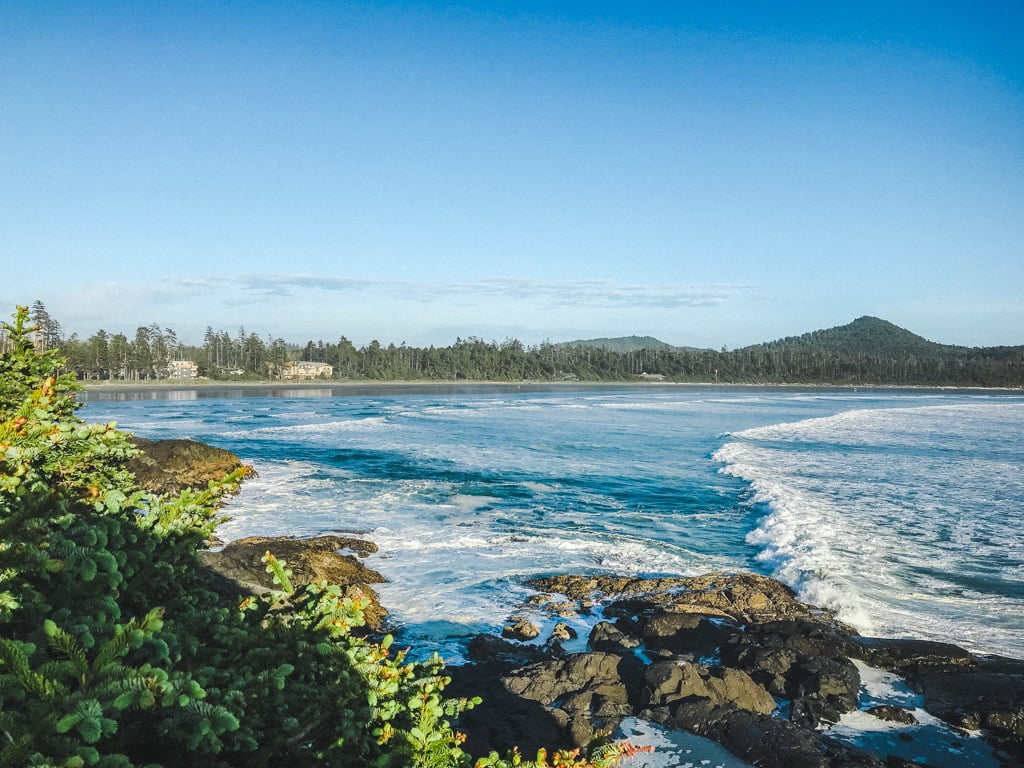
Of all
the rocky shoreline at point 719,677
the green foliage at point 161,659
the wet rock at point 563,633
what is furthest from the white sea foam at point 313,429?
the green foliage at point 161,659

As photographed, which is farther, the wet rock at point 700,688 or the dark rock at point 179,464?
the dark rock at point 179,464

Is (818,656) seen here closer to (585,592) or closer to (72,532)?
(585,592)

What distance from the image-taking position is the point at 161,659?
3.18 metres

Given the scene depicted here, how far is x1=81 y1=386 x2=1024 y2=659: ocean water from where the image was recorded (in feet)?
46.3

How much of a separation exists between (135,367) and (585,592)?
142496 mm

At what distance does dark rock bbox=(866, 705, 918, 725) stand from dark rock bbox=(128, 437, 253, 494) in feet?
75.5

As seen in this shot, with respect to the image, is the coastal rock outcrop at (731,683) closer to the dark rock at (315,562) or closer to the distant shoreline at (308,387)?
the dark rock at (315,562)

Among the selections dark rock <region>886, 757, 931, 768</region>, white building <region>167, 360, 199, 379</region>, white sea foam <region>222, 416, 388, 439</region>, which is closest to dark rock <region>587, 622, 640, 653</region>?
dark rock <region>886, 757, 931, 768</region>

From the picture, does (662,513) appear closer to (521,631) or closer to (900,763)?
(521,631)

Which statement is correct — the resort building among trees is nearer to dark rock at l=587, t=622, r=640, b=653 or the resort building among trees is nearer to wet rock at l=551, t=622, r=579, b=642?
wet rock at l=551, t=622, r=579, b=642

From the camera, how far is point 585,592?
14.4m

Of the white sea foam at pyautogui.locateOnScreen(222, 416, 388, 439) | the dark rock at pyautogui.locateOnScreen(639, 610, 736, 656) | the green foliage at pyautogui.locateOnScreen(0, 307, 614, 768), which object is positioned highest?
the green foliage at pyautogui.locateOnScreen(0, 307, 614, 768)

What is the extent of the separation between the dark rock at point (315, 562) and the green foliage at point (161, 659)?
8.14m

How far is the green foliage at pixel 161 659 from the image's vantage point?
104 inches
